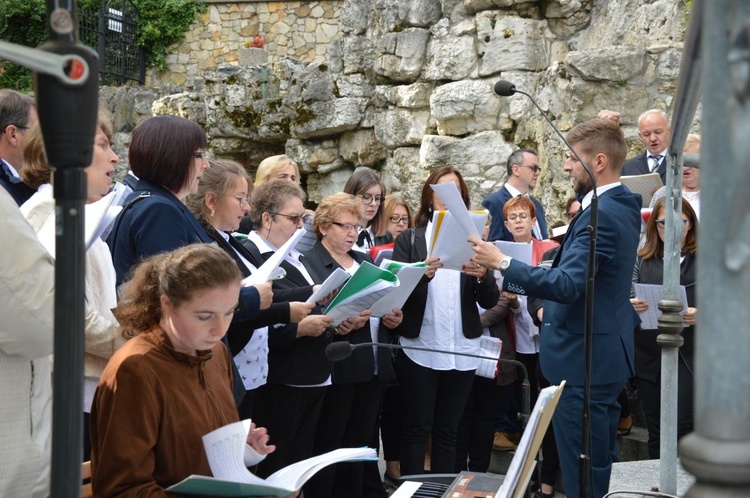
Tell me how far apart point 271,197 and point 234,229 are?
59 cm

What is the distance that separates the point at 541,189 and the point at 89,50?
7667 mm

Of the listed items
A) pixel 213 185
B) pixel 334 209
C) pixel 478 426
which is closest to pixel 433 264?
pixel 334 209

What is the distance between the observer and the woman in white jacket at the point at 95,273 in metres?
2.91

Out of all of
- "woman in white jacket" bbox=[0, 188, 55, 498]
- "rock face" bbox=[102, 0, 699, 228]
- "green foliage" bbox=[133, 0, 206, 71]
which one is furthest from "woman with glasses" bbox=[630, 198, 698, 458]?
"green foliage" bbox=[133, 0, 206, 71]

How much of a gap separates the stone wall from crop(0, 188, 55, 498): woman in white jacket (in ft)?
66.8

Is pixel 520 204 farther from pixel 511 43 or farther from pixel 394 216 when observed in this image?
pixel 511 43

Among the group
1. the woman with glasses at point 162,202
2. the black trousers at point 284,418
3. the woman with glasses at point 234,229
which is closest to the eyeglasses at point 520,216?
the black trousers at point 284,418

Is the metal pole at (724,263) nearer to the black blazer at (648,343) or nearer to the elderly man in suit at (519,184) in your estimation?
the black blazer at (648,343)

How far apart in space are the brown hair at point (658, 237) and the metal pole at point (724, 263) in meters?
4.45

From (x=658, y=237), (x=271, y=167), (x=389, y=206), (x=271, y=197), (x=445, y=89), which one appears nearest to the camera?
(x=271, y=197)

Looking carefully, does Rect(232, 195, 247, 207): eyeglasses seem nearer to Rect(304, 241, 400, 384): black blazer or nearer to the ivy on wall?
Rect(304, 241, 400, 384): black blazer

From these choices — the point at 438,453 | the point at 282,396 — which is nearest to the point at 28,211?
the point at 282,396

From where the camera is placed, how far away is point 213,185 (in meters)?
3.94

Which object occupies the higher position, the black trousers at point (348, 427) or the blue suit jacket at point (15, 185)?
the blue suit jacket at point (15, 185)
